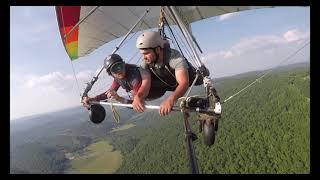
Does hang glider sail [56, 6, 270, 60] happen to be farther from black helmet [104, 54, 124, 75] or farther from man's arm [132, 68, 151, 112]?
man's arm [132, 68, 151, 112]

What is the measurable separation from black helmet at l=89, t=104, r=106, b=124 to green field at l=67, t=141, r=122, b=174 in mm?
97377

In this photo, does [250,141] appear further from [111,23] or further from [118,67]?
[118,67]

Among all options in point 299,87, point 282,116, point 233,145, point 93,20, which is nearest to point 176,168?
point 233,145

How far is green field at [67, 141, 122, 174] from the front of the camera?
105 m

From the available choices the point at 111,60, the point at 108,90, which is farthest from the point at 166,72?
the point at 108,90

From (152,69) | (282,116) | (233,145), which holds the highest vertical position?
(152,69)

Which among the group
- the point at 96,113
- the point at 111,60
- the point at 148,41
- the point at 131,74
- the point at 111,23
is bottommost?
the point at 96,113

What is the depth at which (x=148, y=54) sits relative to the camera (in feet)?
13.0

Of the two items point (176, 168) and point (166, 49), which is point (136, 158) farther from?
point (166, 49)

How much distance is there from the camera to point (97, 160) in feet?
366

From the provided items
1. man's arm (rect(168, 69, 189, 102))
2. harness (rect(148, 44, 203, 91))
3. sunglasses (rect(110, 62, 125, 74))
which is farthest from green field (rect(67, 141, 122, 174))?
man's arm (rect(168, 69, 189, 102))

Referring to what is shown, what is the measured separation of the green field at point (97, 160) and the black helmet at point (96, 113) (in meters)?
97.4

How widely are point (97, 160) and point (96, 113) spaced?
111 meters

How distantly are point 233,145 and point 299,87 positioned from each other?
3636cm
